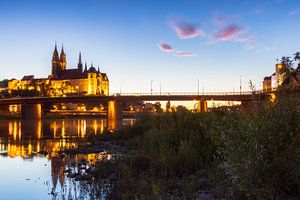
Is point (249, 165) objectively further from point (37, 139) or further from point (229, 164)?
point (37, 139)

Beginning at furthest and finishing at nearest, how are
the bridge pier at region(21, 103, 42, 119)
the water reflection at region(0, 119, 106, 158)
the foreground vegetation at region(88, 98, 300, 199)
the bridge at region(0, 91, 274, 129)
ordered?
1. the bridge pier at region(21, 103, 42, 119)
2. the bridge at region(0, 91, 274, 129)
3. the water reflection at region(0, 119, 106, 158)
4. the foreground vegetation at region(88, 98, 300, 199)

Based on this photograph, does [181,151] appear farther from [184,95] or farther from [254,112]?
[184,95]

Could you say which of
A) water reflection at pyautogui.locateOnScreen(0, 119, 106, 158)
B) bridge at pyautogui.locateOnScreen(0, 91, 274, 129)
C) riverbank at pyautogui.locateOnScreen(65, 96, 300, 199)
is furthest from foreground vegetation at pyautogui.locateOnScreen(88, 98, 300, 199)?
bridge at pyautogui.locateOnScreen(0, 91, 274, 129)

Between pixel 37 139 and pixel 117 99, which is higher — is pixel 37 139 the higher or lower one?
the lower one

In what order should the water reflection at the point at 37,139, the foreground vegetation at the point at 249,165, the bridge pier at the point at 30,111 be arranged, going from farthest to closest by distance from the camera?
the bridge pier at the point at 30,111 → the water reflection at the point at 37,139 → the foreground vegetation at the point at 249,165

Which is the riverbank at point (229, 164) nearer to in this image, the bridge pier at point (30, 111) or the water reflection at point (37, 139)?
the water reflection at point (37, 139)

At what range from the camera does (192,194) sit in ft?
33.9

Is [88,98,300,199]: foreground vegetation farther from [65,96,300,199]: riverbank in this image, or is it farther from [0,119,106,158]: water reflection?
[0,119,106,158]: water reflection

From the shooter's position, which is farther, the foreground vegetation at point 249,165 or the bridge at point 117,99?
the bridge at point 117,99

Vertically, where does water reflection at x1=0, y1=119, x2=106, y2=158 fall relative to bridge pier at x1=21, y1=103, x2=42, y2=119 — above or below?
below

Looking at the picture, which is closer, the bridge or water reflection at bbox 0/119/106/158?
water reflection at bbox 0/119/106/158

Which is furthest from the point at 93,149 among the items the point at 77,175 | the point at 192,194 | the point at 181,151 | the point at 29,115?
the point at 29,115

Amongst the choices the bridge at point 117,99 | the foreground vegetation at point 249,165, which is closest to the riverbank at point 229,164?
the foreground vegetation at point 249,165

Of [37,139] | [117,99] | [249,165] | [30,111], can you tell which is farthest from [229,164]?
[30,111]
